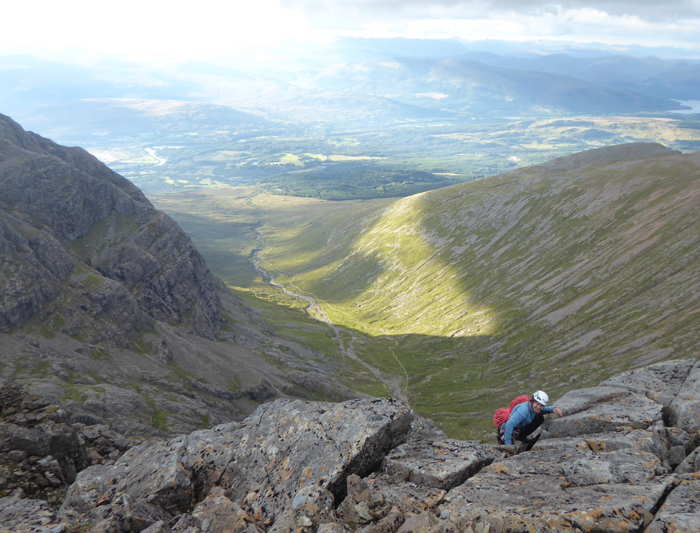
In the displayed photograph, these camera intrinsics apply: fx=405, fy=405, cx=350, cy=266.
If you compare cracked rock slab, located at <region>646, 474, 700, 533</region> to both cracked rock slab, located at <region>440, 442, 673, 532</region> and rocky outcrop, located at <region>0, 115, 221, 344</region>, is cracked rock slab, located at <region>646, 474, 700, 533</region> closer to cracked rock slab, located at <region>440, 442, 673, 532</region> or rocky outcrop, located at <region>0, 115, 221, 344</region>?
cracked rock slab, located at <region>440, 442, 673, 532</region>

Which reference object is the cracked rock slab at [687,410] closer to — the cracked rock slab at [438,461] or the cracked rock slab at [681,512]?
the cracked rock slab at [681,512]

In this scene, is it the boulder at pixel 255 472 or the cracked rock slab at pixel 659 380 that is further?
the cracked rock slab at pixel 659 380

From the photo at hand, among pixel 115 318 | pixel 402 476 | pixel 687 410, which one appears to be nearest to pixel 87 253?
pixel 115 318

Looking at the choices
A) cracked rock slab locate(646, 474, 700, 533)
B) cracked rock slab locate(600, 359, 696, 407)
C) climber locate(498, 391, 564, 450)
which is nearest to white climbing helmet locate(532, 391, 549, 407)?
climber locate(498, 391, 564, 450)

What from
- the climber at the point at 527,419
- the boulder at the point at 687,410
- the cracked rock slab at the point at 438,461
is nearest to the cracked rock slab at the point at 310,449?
the cracked rock slab at the point at 438,461

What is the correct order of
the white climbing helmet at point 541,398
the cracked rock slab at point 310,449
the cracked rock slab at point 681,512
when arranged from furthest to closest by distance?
1. the white climbing helmet at point 541,398
2. the cracked rock slab at point 310,449
3. the cracked rock slab at point 681,512
